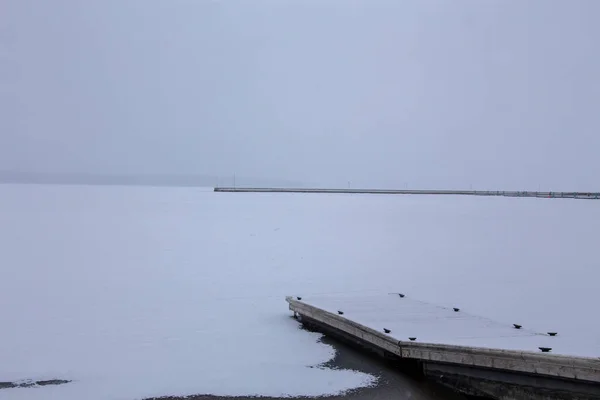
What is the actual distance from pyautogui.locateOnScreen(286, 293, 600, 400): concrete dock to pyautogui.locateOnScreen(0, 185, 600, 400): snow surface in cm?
41

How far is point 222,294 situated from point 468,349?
16.2ft

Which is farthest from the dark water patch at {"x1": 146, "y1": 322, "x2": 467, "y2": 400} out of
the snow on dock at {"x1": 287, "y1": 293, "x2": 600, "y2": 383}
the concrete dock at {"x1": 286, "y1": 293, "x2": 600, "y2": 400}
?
the snow on dock at {"x1": 287, "y1": 293, "x2": 600, "y2": 383}

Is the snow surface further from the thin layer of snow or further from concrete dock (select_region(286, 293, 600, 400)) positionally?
the thin layer of snow

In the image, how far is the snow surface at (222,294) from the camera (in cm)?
535

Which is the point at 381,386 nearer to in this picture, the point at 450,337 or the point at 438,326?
the point at 450,337

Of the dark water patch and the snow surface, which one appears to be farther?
the snow surface

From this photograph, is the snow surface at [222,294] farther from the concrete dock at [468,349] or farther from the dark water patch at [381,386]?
the concrete dock at [468,349]

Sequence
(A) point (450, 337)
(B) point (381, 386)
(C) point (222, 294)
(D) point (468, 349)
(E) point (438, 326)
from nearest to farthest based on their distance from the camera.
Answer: (D) point (468, 349) → (B) point (381, 386) → (A) point (450, 337) → (E) point (438, 326) → (C) point (222, 294)

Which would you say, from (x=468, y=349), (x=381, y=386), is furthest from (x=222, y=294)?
(x=468, y=349)

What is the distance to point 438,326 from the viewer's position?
584 centimetres

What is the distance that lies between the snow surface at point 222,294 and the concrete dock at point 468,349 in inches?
16.0

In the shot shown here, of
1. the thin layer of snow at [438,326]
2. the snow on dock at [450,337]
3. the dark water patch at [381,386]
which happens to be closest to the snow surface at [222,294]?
the dark water patch at [381,386]

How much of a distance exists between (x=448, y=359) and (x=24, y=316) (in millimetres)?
4999

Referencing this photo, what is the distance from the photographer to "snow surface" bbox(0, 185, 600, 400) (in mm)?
5352
